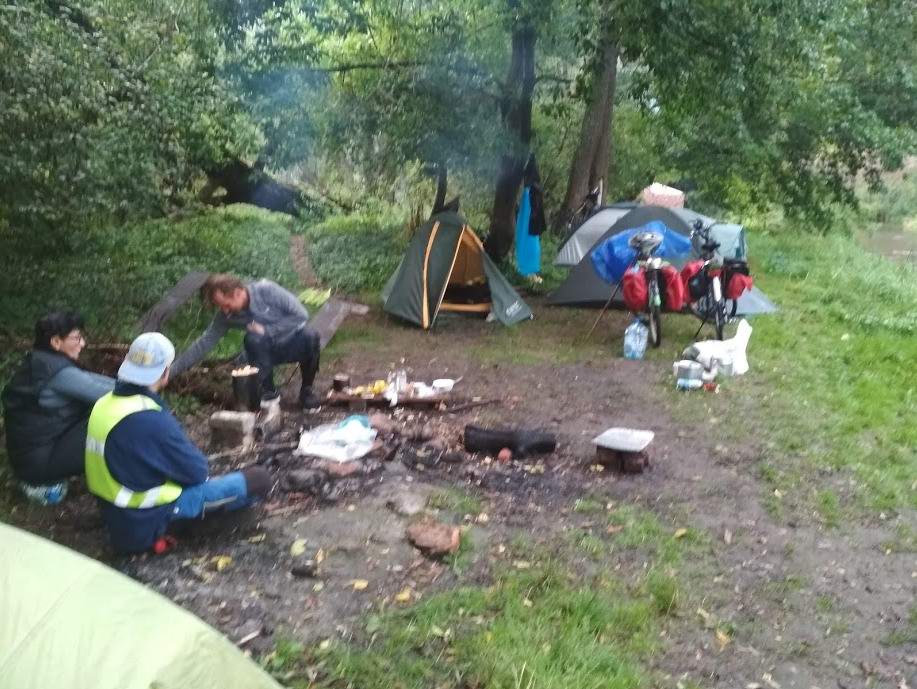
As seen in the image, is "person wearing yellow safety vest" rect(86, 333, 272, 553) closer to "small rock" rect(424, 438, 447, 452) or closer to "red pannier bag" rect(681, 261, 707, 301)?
"small rock" rect(424, 438, 447, 452)

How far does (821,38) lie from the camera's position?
8555 mm

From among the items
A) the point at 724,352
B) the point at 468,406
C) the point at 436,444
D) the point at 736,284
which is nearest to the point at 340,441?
the point at 436,444

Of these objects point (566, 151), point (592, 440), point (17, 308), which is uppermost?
point (566, 151)

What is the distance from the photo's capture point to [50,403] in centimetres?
413

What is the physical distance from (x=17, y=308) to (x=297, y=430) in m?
3.60

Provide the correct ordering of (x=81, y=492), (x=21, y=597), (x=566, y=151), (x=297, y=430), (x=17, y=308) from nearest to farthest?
(x=21, y=597) < (x=81, y=492) < (x=297, y=430) < (x=17, y=308) < (x=566, y=151)

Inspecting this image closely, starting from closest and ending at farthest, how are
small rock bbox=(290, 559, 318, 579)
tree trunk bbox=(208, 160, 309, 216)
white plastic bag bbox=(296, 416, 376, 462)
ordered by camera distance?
small rock bbox=(290, 559, 318, 579)
white plastic bag bbox=(296, 416, 376, 462)
tree trunk bbox=(208, 160, 309, 216)

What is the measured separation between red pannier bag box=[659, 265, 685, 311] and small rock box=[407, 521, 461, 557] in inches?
172

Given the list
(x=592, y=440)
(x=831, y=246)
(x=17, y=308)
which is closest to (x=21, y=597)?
(x=592, y=440)

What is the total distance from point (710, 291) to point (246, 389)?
432 cm

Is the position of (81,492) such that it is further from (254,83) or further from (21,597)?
(254,83)

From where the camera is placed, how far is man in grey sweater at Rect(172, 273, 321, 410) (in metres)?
5.43

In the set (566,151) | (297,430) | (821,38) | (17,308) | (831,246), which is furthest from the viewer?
(831,246)

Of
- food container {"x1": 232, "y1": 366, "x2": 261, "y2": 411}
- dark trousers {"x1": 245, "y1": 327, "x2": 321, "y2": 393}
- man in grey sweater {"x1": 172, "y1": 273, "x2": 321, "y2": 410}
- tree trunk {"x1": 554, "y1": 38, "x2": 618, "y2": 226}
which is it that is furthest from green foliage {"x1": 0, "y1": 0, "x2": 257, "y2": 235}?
tree trunk {"x1": 554, "y1": 38, "x2": 618, "y2": 226}
